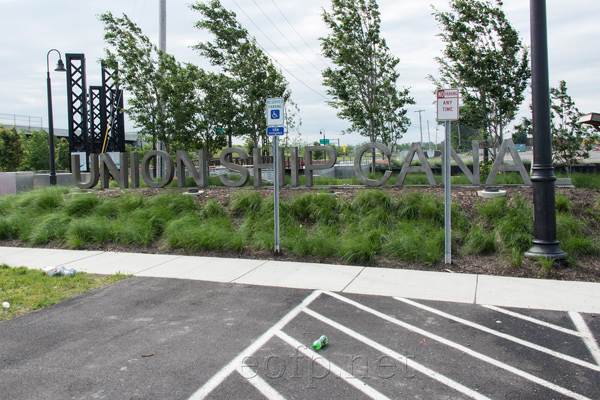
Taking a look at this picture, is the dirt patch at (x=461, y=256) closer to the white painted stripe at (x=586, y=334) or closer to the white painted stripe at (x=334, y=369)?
the white painted stripe at (x=586, y=334)

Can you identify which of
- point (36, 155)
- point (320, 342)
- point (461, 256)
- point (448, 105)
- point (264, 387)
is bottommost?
point (264, 387)

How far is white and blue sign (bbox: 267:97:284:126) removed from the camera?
26.2 feet

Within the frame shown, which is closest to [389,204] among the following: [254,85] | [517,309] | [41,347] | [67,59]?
[517,309]

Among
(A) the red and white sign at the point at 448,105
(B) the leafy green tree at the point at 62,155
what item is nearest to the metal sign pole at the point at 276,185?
(A) the red and white sign at the point at 448,105

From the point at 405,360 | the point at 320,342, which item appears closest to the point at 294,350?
the point at 320,342

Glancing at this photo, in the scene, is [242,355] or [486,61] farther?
[486,61]

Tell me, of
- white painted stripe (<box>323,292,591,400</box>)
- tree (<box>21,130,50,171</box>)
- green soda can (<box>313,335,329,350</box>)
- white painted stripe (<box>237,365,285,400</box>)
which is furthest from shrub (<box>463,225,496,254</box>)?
tree (<box>21,130,50,171</box>)

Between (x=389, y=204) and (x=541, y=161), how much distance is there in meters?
3.42

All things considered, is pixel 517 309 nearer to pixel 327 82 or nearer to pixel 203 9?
pixel 327 82

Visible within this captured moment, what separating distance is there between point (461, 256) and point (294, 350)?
4718 millimetres

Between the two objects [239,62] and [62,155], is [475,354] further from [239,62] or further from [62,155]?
[62,155]

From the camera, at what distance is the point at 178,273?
24.6 feet

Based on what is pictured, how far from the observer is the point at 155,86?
16.0 metres

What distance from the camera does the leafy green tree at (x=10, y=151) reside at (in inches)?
1441
